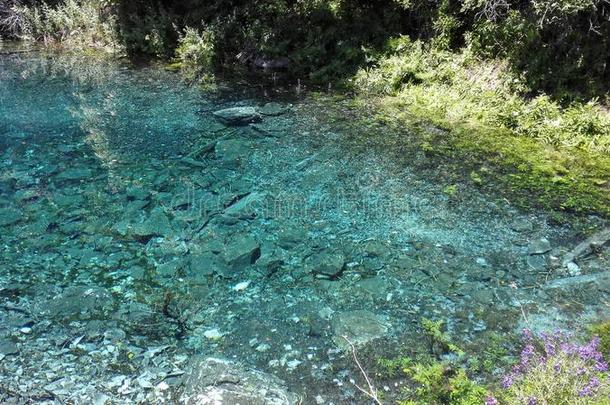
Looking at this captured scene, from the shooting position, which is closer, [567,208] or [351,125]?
[567,208]

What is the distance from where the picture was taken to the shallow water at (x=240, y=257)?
4.86 m

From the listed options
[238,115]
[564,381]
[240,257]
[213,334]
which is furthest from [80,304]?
[238,115]

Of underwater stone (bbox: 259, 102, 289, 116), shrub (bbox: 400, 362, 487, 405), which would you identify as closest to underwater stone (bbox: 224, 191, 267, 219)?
shrub (bbox: 400, 362, 487, 405)

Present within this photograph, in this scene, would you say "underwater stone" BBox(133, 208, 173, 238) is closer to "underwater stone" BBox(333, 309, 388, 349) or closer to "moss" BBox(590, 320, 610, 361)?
"underwater stone" BBox(333, 309, 388, 349)

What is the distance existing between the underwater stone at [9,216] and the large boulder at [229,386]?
155 inches

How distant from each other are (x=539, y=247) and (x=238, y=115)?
6.66 meters

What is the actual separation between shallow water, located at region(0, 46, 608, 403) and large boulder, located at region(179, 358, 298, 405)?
0.51ft

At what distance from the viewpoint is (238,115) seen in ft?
35.9

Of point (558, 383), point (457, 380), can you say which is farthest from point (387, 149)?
point (558, 383)

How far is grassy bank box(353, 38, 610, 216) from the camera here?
8.26m

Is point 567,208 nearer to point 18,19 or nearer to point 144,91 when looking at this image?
point 144,91

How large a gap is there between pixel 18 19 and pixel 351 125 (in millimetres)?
14313

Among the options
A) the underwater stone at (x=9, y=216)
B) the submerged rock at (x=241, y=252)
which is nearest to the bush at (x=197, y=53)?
the underwater stone at (x=9, y=216)

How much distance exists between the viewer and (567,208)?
7555mm
